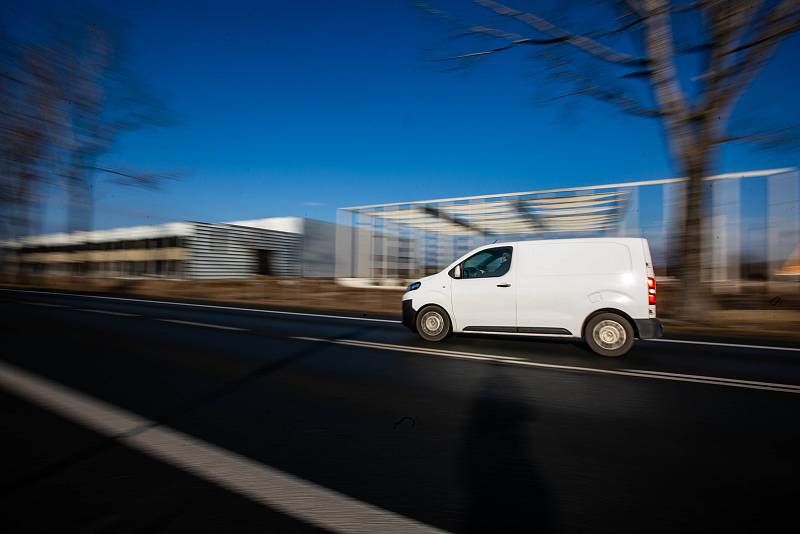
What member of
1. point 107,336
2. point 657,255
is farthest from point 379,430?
point 657,255

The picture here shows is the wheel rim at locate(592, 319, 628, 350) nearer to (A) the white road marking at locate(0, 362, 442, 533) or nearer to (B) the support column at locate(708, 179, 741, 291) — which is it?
(A) the white road marking at locate(0, 362, 442, 533)

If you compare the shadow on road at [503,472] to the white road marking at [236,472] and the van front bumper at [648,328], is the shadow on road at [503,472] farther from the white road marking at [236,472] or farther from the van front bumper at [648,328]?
the van front bumper at [648,328]

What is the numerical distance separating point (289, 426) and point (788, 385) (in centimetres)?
537

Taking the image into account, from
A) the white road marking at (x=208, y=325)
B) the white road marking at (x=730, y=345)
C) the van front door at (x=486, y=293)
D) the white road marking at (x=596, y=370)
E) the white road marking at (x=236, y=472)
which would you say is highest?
the van front door at (x=486, y=293)

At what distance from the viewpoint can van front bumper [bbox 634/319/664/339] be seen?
6.65 m

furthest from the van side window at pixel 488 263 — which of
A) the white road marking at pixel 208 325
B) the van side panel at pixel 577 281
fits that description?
the white road marking at pixel 208 325

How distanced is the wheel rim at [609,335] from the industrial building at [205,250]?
3404 cm

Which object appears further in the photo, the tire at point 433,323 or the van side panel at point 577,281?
the tire at point 433,323

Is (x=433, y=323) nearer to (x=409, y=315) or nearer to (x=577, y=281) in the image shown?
(x=409, y=315)

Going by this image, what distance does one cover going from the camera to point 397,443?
3.28 meters

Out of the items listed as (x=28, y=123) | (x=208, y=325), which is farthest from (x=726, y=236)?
(x=28, y=123)

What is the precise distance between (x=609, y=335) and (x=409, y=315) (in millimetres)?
3352

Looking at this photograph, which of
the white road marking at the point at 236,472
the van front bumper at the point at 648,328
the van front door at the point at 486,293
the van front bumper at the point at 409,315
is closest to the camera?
the white road marking at the point at 236,472

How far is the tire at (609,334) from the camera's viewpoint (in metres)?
6.75
